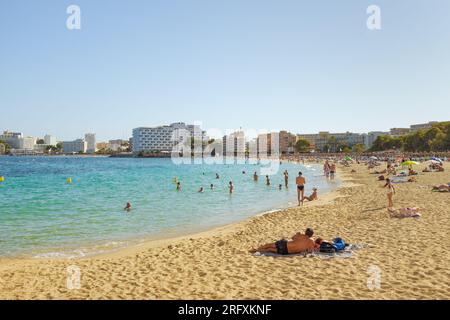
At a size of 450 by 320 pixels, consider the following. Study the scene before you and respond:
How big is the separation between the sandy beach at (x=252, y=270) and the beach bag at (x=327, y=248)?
0.48 meters

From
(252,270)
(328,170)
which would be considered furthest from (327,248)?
(328,170)

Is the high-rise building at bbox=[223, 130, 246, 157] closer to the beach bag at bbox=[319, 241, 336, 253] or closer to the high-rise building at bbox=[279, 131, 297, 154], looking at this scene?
the high-rise building at bbox=[279, 131, 297, 154]

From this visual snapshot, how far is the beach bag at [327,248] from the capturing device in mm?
8008

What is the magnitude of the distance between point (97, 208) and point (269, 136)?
168 m

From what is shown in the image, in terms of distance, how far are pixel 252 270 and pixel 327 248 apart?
200 centimetres

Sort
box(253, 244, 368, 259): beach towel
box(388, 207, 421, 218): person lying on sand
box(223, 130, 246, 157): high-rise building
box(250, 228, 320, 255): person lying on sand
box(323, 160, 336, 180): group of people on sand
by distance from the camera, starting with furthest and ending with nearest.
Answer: box(223, 130, 246, 157): high-rise building → box(323, 160, 336, 180): group of people on sand → box(388, 207, 421, 218): person lying on sand → box(250, 228, 320, 255): person lying on sand → box(253, 244, 368, 259): beach towel

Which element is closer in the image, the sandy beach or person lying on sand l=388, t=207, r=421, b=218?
the sandy beach

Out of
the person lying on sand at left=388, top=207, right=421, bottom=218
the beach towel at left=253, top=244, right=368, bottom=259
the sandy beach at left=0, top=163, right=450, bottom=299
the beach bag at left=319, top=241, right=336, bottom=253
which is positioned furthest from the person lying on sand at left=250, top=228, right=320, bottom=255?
the person lying on sand at left=388, top=207, right=421, bottom=218

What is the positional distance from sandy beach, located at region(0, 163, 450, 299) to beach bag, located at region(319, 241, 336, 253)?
0.48 metres

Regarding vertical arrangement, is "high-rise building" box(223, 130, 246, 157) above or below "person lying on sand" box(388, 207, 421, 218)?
above

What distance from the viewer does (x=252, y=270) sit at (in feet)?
23.2

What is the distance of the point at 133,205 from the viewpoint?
20859 millimetres

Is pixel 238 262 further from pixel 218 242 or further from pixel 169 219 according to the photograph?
pixel 169 219

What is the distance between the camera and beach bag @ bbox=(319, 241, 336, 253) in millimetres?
8008
